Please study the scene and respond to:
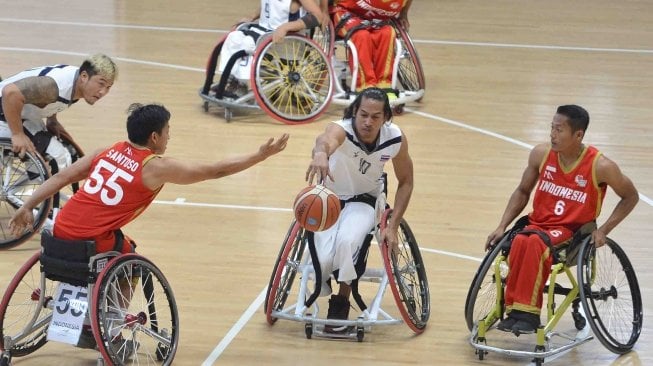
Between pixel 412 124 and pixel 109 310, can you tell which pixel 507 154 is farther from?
pixel 109 310

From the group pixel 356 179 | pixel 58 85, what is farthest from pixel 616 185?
pixel 58 85

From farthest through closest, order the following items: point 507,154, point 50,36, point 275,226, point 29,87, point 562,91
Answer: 1. point 50,36
2. point 562,91
3. point 507,154
4. point 275,226
5. point 29,87

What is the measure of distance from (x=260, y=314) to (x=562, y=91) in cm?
559

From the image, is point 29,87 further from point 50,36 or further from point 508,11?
point 508,11

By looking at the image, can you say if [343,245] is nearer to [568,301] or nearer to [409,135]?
[568,301]

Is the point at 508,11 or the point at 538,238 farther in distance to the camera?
the point at 508,11

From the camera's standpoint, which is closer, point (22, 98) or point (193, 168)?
point (193, 168)

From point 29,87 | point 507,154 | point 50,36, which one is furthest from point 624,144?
point 50,36

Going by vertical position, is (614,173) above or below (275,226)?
above

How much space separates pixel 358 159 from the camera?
596cm

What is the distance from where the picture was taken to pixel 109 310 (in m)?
5.27

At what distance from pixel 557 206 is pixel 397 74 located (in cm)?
477

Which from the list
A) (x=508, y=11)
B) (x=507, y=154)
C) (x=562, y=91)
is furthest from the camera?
(x=508, y=11)

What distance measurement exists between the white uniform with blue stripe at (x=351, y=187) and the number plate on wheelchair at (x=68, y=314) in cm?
122
